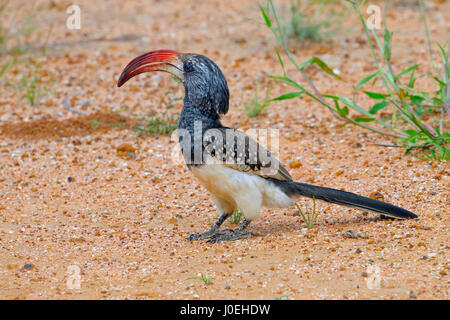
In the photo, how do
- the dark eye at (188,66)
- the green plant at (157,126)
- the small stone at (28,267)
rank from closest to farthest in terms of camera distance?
the small stone at (28,267) < the dark eye at (188,66) < the green plant at (157,126)

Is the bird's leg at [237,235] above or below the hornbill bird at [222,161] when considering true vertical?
below

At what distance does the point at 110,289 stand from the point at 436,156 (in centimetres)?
303

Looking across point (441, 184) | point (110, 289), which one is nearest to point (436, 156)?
point (441, 184)

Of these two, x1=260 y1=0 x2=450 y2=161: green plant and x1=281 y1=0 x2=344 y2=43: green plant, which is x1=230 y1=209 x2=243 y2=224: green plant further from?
x1=281 y1=0 x2=344 y2=43: green plant

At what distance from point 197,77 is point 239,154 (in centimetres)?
63

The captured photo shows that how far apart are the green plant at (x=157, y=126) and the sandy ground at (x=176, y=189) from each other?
8cm

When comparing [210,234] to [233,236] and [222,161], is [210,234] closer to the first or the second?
[233,236]

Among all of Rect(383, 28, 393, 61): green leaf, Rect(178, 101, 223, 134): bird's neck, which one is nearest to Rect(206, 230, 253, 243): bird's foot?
Rect(178, 101, 223, 134): bird's neck

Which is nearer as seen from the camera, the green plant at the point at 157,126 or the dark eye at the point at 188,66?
the dark eye at the point at 188,66

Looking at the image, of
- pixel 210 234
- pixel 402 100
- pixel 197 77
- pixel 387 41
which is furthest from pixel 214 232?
pixel 387 41

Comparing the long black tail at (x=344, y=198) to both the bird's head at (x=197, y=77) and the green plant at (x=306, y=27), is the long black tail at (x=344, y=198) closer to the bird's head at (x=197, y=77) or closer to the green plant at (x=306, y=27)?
the bird's head at (x=197, y=77)

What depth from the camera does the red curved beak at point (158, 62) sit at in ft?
14.7

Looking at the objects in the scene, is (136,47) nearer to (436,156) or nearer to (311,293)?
(436,156)

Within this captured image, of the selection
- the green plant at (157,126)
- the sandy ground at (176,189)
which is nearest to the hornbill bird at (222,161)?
the sandy ground at (176,189)
